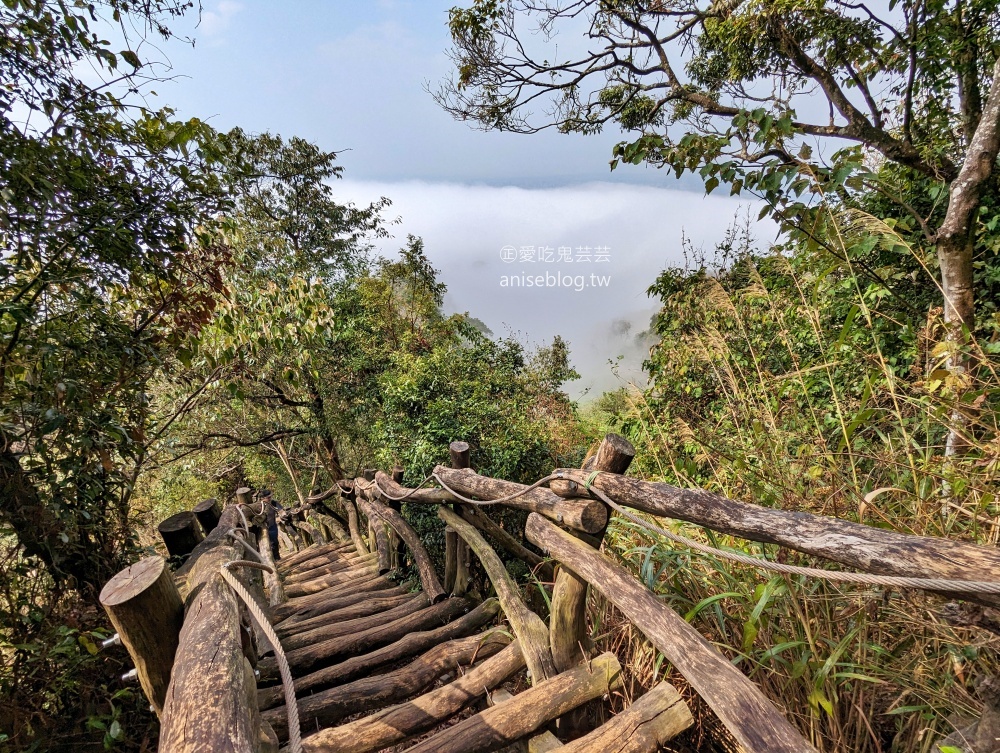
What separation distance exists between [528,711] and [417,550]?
1969 millimetres

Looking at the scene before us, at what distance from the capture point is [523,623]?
2.08 meters

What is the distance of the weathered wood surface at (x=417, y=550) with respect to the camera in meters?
3.10

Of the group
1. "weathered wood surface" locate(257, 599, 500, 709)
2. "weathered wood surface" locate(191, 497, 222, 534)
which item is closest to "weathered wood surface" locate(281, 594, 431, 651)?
"weathered wood surface" locate(257, 599, 500, 709)

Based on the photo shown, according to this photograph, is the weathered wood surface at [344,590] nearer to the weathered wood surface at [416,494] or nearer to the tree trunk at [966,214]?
the weathered wood surface at [416,494]

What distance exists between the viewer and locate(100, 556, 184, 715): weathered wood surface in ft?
3.88

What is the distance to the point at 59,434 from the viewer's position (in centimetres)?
190

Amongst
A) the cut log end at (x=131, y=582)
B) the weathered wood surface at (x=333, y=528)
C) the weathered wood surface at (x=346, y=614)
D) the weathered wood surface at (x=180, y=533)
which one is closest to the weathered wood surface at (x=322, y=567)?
the weathered wood surface at (x=333, y=528)

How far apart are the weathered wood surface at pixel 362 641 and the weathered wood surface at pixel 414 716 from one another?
2.66 feet

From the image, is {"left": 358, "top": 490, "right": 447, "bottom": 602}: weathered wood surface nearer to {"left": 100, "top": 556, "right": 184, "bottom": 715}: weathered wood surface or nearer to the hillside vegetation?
the hillside vegetation

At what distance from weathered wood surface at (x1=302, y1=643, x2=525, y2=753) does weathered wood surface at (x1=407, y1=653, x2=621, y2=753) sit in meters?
0.18

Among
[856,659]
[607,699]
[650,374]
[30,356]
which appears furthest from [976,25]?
[30,356]

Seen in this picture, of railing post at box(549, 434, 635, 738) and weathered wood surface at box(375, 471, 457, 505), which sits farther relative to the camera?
weathered wood surface at box(375, 471, 457, 505)

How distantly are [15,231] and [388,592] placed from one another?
3.18 meters

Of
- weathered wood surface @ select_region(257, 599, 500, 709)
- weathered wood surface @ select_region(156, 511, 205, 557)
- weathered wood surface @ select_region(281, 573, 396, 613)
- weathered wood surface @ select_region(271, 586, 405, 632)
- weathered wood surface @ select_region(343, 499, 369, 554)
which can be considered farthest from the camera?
weathered wood surface @ select_region(343, 499, 369, 554)
